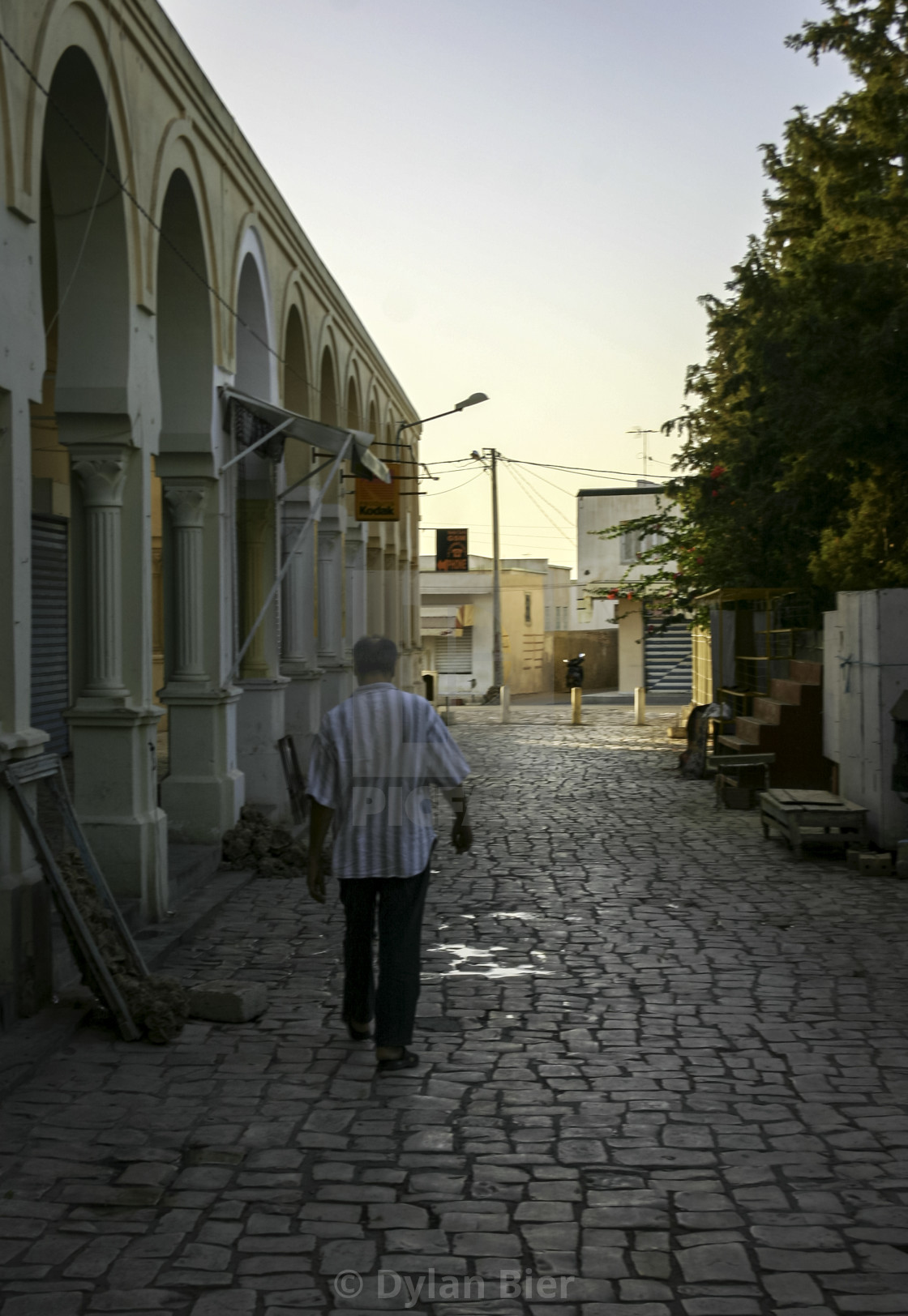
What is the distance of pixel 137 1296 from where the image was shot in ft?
12.1

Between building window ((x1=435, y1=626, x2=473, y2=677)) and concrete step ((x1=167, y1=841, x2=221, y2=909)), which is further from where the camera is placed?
building window ((x1=435, y1=626, x2=473, y2=677))

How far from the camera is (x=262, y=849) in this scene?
1101 cm

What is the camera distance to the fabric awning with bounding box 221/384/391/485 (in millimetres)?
11547

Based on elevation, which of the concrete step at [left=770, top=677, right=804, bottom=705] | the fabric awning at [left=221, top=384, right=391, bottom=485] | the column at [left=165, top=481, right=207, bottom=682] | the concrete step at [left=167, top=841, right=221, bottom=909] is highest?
the fabric awning at [left=221, top=384, right=391, bottom=485]

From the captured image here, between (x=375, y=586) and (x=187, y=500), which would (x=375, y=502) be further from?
(x=187, y=500)

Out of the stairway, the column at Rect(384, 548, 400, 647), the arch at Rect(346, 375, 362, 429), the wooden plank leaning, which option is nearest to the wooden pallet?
the stairway

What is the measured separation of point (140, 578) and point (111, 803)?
4.53 feet

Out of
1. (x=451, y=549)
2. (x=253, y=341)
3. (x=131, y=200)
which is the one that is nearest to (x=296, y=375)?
(x=253, y=341)

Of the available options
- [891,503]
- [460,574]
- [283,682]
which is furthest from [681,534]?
[460,574]

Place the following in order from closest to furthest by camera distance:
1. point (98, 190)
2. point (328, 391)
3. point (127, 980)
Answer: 1. point (127, 980)
2. point (98, 190)
3. point (328, 391)

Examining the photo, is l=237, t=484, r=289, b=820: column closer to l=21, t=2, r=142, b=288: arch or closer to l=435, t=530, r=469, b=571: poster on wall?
l=21, t=2, r=142, b=288: arch

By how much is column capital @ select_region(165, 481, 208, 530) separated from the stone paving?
3.46m

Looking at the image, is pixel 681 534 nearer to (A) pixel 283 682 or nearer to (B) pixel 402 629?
(B) pixel 402 629

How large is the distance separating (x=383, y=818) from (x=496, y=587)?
128 ft
